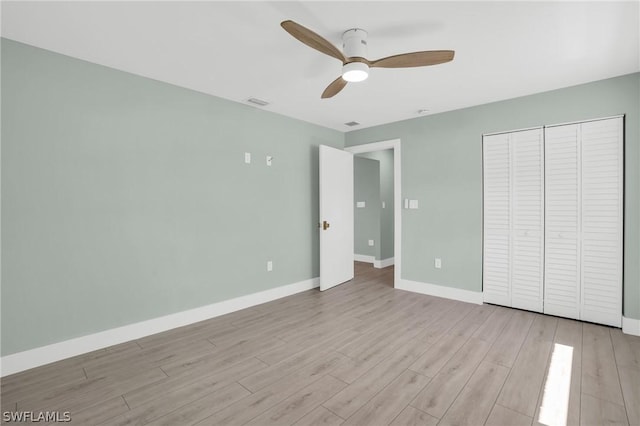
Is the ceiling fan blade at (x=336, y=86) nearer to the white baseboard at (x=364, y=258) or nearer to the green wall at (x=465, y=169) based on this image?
the green wall at (x=465, y=169)

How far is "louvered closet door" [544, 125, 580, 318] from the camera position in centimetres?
316

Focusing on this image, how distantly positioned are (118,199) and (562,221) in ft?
14.7

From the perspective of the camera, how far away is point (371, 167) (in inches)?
245

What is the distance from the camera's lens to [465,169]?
3854 mm

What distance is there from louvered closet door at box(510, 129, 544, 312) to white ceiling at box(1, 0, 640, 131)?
24.3 inches

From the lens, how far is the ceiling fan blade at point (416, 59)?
2006 mm

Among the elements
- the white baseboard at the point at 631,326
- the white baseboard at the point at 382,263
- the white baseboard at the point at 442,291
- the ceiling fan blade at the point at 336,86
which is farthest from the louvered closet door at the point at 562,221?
the white baseboard at the point at 382,263

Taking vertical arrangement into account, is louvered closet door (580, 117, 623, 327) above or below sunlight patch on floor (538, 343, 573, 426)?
above

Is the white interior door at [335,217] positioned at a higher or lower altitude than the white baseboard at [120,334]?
higher

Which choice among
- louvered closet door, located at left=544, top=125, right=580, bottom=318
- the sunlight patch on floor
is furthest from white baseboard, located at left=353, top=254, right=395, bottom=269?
the sunlight patch on floor

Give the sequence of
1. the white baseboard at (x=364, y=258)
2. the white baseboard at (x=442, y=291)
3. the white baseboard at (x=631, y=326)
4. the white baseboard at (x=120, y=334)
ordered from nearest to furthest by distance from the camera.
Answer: the white baseboard at (x=120, y=334) < the white baseboard at (x=631, y=326) < the white baseboard at (x=442, y=291) < the white baseboard at (x=364, y=258)

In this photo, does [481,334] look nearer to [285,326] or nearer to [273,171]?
[285,326]

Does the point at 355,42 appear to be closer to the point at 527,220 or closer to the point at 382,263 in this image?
the point at 527,220

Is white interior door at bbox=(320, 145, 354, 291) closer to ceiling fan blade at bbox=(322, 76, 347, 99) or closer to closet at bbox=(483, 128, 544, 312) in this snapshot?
ceiling fan blade at bbox=(322, 76, 347, 99)
